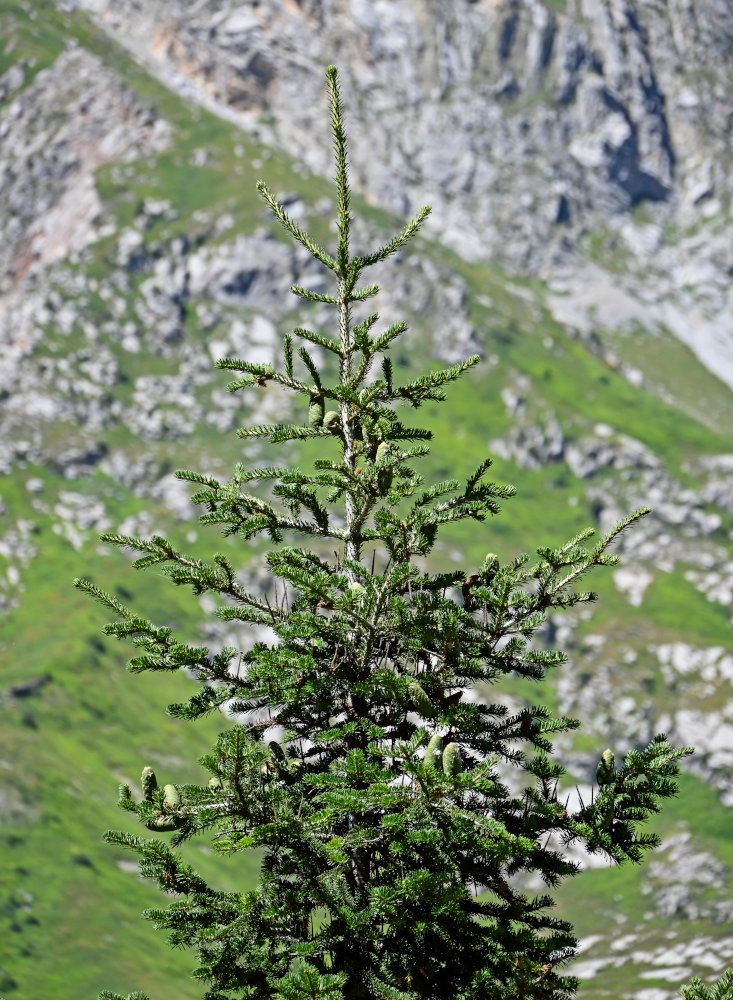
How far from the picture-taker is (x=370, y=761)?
49.6ft

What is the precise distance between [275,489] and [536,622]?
3980 millimetres

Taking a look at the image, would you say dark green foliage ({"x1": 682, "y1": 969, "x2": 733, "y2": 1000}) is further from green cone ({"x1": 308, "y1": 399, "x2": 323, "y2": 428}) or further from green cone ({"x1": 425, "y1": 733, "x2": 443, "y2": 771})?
green cone ({"x1": 308, "y1": 399, "x2": 323, "y2": 428})

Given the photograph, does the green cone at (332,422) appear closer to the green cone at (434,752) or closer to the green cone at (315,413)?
the green cone at (315,413)

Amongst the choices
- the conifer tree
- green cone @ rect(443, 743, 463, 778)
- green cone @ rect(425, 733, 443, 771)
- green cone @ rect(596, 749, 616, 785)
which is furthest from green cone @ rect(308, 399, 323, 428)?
green cone @ rect(596, 749, 616, 785)

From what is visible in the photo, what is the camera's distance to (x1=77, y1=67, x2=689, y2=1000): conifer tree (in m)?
13.6

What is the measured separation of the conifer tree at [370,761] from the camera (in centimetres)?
1359

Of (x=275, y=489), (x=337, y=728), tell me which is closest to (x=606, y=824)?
(x=337, y=728)

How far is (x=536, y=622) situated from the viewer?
1484cm

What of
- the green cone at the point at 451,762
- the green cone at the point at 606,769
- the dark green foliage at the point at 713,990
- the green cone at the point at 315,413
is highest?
the green cone at the point at 315,413

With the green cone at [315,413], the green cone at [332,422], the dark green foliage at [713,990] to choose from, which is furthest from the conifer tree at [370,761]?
the dark green foliage at [713,990]

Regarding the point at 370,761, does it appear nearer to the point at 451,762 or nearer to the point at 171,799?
the point at 171,799

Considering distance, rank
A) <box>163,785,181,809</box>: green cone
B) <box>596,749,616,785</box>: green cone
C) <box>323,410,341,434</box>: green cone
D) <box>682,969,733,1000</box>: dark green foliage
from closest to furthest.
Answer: <box>682,969,733,1000</box>: dark green foliage < <box>163,785,181,809</box>: green cone < <box>596,749,616,785</box>: green cone < <box>323,410,341,434</box>: green cone

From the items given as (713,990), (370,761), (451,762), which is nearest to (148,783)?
(370,761)

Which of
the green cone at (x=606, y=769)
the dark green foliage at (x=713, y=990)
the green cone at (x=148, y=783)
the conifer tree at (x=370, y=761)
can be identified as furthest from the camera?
the green cone at (x=606, y=769)
